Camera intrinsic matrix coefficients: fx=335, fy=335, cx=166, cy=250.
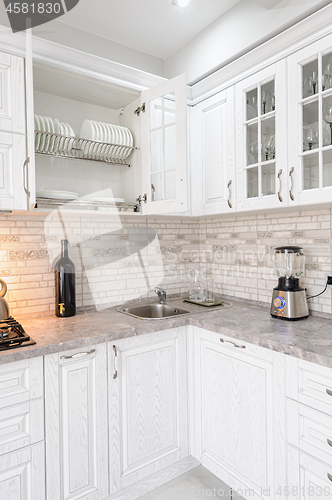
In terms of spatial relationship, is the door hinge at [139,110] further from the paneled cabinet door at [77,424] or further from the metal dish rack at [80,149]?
the paneled cabinet door at [77,424]

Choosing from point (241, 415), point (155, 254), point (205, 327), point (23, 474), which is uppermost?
point (155, 254)

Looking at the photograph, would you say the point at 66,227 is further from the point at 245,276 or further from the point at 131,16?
the point at 131,16

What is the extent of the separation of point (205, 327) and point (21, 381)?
0.94m

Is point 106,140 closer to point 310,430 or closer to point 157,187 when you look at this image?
point 157,187

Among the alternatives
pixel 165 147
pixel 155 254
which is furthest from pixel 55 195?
pixel 155 254

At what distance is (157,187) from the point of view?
6.71ft

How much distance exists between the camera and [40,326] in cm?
180

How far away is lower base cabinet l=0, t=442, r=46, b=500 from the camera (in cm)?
138

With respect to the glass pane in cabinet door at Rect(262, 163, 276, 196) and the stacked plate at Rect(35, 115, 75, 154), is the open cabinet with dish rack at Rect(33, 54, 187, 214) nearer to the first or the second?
the stacked plate at Rect(35, 115, 75, 154)

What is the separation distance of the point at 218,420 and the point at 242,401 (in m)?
→ 0.24

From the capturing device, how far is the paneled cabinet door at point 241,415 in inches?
59.5

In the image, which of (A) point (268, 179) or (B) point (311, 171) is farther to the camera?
(A) point (268, 179)

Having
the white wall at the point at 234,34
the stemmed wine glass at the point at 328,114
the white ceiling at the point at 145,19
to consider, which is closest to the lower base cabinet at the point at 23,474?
the stemmed wine glass at the point at 328,114

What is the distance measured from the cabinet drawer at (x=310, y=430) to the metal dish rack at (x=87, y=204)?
1.39 m
